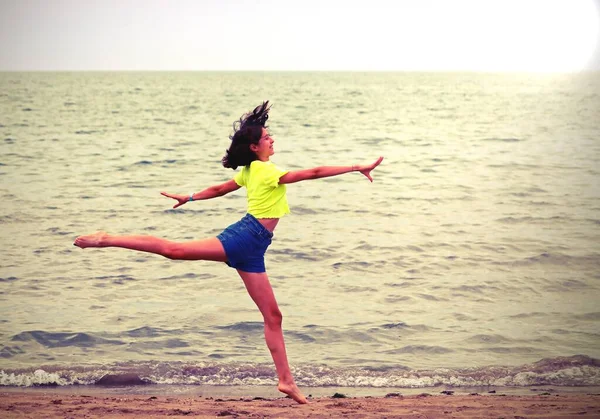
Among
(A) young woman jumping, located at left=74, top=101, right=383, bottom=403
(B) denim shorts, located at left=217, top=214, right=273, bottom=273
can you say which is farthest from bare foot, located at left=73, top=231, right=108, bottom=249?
(B) denim shorts, located at left=217, top=214, right=273, bottom=273

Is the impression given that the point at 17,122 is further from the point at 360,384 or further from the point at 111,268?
the point at 360,384

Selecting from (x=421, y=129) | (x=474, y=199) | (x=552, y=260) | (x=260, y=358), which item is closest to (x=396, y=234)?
(x=552, y=260)

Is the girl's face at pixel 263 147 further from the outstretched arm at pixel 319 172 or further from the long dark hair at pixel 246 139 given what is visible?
the outstretched arm at pixel 319 172

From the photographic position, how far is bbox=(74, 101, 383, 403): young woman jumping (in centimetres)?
584

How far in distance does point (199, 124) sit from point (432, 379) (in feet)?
137

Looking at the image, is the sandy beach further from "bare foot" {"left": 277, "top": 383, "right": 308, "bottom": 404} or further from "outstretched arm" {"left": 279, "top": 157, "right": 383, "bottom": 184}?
"outstretched arm" {"left": 279, "top": 157, "right": 383, "bottom": 184}

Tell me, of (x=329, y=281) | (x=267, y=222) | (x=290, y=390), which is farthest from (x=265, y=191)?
(x=329, y=281)

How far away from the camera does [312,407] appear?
22.1 feet

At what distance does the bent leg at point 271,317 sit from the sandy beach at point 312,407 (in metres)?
0.31

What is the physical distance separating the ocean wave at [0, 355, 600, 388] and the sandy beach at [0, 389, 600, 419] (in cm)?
82

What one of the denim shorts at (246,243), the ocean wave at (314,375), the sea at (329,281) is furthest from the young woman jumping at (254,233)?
the sea at (329,281)

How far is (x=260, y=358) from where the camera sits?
359 inches

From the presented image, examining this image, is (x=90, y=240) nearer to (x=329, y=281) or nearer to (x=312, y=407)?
(x=312, y=407)

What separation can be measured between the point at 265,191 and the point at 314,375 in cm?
335
